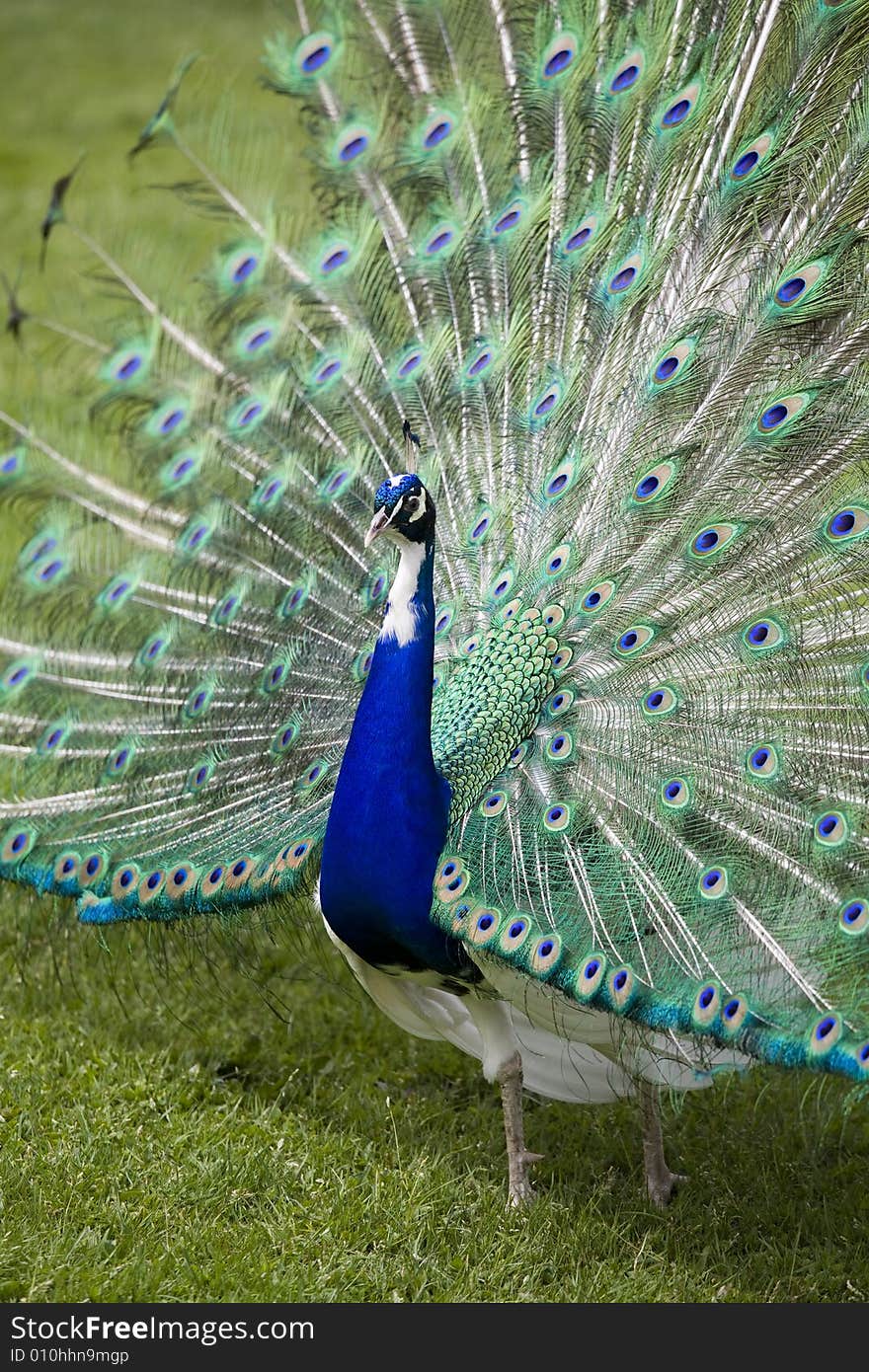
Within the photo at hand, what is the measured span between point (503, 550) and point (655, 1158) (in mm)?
1456

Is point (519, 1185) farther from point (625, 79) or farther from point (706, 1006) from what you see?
point (625, 79)

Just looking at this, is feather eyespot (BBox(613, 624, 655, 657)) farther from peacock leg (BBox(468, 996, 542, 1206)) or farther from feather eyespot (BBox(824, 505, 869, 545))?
peacock leg (BBox(468, 996, 542, 1206))

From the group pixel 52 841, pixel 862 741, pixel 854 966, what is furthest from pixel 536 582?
pixel 52 841

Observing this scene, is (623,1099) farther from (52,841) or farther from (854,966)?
(52,841)

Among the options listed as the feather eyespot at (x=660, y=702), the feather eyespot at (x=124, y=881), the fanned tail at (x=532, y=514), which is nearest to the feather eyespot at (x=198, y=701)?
the fanned tail at (x=532, y=514)

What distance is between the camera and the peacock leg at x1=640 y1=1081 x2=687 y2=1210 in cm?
385

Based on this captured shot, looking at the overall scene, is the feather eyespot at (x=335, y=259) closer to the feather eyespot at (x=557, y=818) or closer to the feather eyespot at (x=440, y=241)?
the feather eyespot at (x=440, y=241)

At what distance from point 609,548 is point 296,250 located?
142 centimetres

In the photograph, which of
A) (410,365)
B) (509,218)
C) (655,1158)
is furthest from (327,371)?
(655,1158)

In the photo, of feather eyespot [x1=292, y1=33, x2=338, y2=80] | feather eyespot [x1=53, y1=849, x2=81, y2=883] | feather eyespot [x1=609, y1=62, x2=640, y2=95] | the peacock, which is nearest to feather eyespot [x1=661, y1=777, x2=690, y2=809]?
the peacock

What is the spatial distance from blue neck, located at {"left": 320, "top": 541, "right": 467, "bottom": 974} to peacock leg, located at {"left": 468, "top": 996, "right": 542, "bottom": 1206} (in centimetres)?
28

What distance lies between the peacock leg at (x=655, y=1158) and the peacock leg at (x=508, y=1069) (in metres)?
0.28

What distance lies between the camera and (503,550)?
12.5 ft

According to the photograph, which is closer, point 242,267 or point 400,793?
point 400,793
